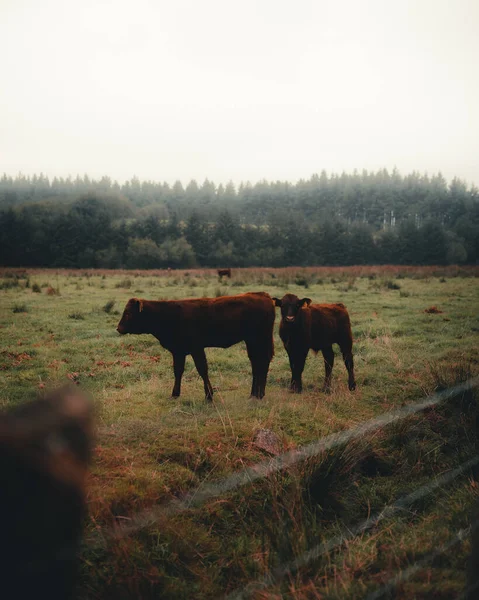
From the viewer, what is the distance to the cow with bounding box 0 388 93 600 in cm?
86

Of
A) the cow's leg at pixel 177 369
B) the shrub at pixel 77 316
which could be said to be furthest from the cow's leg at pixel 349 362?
the shrub at pixel 77 316

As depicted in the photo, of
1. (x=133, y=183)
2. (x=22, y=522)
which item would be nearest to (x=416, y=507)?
(x=22, y=522)

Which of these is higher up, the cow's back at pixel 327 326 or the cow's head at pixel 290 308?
the cow's head at pixel 290 308

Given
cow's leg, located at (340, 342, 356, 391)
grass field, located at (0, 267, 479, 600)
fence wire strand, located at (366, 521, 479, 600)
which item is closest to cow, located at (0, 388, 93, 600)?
grass field, located at (0, 267, 479, 600)

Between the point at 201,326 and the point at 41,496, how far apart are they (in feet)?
18.1

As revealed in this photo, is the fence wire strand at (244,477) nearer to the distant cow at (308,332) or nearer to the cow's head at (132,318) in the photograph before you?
the distant cow at (308,332)

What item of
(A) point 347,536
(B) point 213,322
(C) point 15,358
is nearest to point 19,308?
(C) point 15,358

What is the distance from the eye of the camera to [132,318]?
20.5 ft

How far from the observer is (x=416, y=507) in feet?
13.0

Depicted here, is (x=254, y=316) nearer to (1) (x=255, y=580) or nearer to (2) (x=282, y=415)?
(2) (x=282, y=415)

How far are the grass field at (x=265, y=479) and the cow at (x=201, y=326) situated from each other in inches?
21.8

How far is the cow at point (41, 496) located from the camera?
0.86m

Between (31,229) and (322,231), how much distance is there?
53.3 metres

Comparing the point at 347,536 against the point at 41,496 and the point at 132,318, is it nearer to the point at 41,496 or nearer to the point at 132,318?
the point at 41,496
